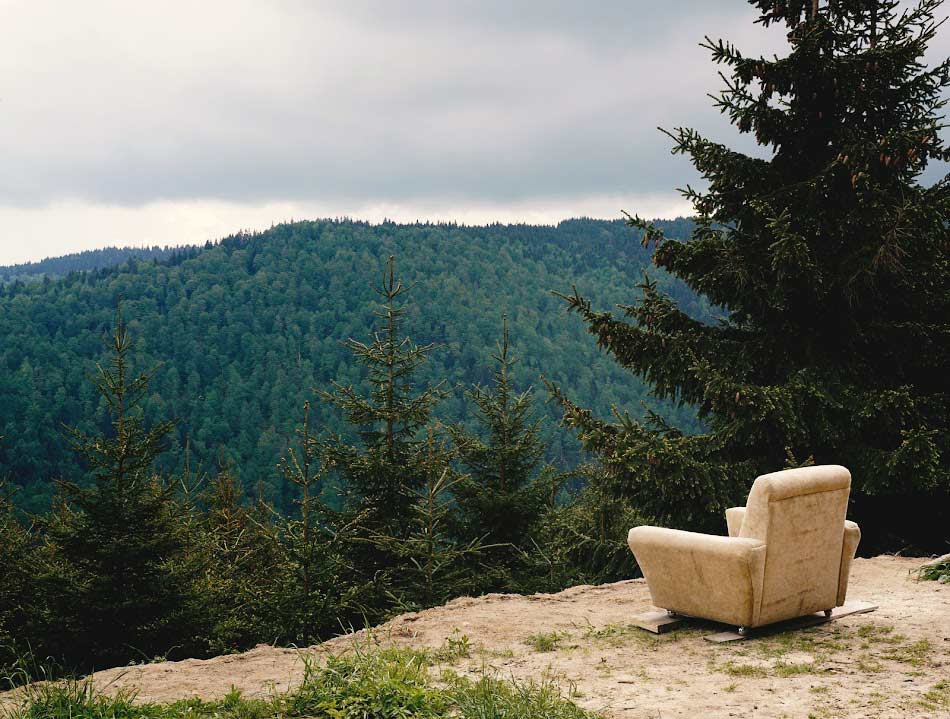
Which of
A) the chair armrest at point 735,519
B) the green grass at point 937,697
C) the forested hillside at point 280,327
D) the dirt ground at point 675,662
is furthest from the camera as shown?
the forested hillside at point 280,327

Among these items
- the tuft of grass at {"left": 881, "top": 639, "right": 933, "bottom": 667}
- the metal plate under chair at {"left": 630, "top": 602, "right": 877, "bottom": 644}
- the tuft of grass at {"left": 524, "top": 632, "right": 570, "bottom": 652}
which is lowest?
the tuft of grass at {"left": 524, "top": 632, "right": 570, "bottom": 652}

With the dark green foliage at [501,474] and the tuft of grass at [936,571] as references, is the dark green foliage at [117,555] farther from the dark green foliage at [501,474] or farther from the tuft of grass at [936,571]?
the tuft of grass at [936,571]

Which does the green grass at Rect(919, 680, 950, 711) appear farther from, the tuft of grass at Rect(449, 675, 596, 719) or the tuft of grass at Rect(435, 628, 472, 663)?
the tuft of grass at Rect(435, 628, 472, 663)

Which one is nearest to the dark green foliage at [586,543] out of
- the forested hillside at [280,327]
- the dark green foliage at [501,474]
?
the dark green foliage at [501,474]

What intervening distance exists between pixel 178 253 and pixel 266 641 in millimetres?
136917

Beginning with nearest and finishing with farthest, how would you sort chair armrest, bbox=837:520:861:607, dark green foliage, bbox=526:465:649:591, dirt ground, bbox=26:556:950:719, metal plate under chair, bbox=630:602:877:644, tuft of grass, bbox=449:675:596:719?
tuft of grass, bbox=449:675:596:719 → dirt ground, bbox=26:556:950:719 → metal plate under chair, bbox=630:602:877:644 → chair armrest, bbox=837:520:861:607 → dark green foliage, bbox=526:465:649:591

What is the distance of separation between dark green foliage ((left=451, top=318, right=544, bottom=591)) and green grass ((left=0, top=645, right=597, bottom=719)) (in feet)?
23.1

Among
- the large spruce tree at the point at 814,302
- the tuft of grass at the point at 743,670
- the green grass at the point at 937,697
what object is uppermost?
the large spruce tree at the point at 814,302

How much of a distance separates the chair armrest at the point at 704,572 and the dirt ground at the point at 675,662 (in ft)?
0.69

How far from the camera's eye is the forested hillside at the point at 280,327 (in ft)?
270

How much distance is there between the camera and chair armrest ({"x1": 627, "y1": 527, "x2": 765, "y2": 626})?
512 cm

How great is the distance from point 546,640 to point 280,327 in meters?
110

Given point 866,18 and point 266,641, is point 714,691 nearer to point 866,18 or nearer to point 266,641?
point 266,641

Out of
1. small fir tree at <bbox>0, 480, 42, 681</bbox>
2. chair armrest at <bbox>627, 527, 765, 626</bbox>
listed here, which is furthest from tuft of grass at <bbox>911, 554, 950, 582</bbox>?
small fir tree at <bbox>0, 480, 42, 681</bbox>
